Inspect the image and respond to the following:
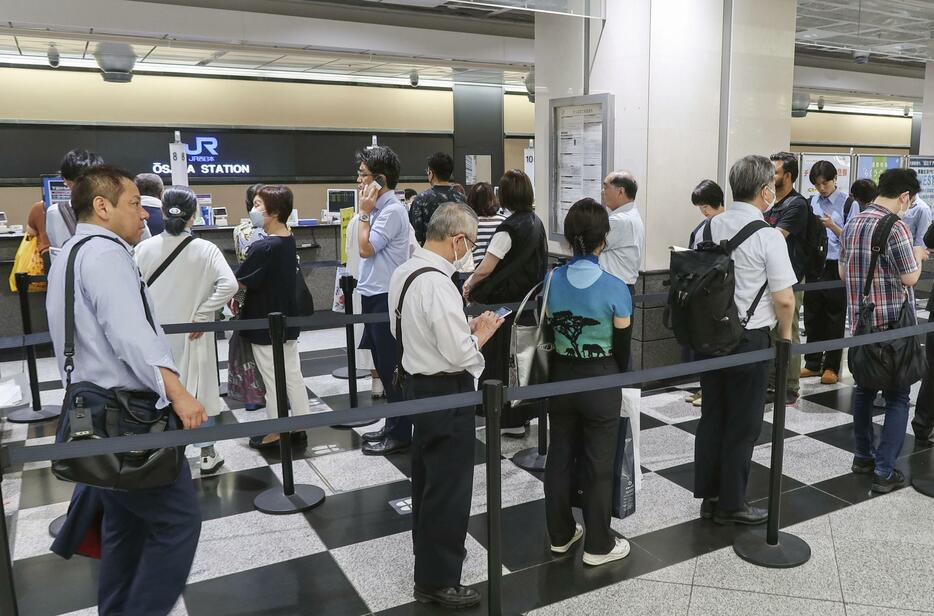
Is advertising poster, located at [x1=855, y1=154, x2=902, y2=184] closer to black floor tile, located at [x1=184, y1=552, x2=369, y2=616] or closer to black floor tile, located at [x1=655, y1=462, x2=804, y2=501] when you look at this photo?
black floor tile, located at [x1=655, y1=462, x2=804, y2=501]

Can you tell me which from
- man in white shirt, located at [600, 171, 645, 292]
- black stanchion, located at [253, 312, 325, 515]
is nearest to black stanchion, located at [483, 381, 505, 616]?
black stanchion, located at [253, 312, 325, 515]

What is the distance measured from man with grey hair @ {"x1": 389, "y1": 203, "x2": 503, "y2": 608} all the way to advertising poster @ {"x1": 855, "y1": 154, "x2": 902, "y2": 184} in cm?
693

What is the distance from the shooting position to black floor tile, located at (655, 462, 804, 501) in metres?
3.62

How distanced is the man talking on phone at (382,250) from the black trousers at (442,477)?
55.3 inches

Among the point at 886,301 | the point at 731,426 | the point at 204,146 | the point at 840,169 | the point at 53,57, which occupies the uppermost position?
the point at 53,57

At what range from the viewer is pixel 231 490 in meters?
3.71

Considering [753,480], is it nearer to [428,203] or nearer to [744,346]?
[744,346]

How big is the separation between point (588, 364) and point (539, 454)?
1.42 meters

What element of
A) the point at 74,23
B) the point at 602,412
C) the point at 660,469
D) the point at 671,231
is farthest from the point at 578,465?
the point at 74,23

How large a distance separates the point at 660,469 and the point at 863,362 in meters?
1.10

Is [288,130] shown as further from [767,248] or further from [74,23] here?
[767,248]

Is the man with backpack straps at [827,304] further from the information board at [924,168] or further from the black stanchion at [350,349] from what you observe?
the black stanchion at [350,349]

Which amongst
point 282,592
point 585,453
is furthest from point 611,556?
point 282,592

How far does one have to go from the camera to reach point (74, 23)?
7.33 metres
